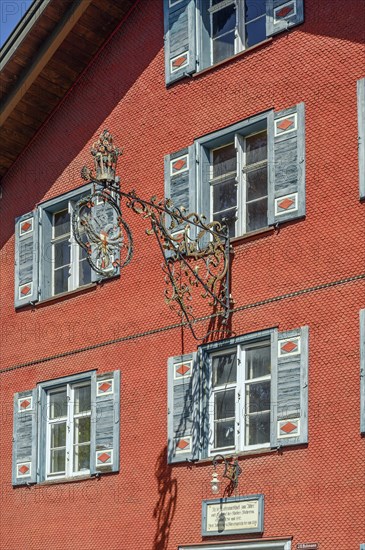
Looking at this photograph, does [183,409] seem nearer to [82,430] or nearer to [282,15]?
[82,430]

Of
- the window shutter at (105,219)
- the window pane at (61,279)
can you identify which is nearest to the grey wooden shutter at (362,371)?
the window shutter at (105,219)

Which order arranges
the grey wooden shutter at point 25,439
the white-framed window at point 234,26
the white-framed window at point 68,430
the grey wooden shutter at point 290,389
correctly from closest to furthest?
the grey wooden shutter at point 290,389 → the white-framed window at point 234,26 → the white-framed window at point 68,430 → the grey wooden shutter at point 25,439

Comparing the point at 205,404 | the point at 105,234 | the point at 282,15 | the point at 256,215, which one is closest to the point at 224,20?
the point at 282,15

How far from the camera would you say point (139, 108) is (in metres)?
19.0

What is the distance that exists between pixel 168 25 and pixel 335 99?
361cm

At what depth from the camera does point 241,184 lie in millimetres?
17188

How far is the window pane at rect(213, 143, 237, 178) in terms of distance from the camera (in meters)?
17.4

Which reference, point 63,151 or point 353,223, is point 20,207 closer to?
point 63,151

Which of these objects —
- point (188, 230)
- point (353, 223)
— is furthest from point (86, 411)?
point (353, 223)

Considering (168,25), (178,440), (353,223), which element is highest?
(168,25)

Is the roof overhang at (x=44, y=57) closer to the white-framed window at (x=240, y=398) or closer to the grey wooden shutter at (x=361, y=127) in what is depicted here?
the grey wooden shutter at (x=361, y=127)

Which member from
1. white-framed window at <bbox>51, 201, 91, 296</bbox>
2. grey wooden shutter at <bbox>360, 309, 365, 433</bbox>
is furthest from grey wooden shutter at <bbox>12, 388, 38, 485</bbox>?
grey wooden shutter at <bbox>360, 309, 365, 433</bbox>

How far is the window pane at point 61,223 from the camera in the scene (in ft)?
66.2

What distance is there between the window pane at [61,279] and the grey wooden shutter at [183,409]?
3.08 meters
